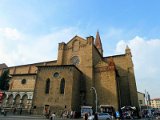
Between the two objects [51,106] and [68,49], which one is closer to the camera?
[51,106]

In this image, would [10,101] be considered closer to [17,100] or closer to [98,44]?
[17,100]

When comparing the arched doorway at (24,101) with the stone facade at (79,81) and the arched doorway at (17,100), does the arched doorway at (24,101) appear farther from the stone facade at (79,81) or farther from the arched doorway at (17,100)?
the stone facade at (79,81)

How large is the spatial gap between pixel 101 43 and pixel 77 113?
34.3 m

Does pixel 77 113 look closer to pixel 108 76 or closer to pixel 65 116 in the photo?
pixel 65 116

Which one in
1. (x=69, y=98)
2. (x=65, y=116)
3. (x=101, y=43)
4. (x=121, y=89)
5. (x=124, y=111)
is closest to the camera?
(x=65, y=116)

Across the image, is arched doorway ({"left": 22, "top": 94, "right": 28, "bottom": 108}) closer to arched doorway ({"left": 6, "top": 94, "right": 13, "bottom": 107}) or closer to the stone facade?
the stone facade

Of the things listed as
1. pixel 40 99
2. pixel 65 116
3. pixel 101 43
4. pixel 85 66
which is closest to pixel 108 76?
pixel 85 66

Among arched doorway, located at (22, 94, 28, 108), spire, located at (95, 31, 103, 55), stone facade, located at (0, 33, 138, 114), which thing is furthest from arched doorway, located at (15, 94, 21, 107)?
spire, located at (95, 31, 103, 55)

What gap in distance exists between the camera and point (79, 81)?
3706 centimetres

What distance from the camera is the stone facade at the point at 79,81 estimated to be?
32.9 meters

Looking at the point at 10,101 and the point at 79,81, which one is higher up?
the point at 79,81

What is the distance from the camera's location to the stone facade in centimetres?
3294

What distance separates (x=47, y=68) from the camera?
35.8 meters

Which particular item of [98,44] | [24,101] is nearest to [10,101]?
[24,101]
